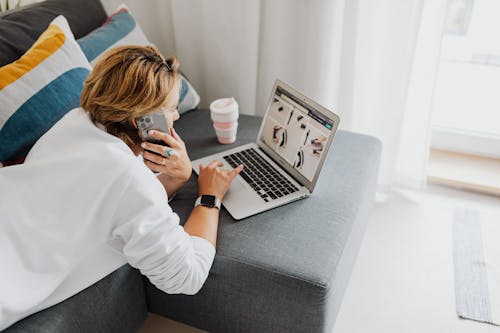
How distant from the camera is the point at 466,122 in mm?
2324

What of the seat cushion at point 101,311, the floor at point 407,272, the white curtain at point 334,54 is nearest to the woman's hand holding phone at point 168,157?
the seat cushion at point 101,311

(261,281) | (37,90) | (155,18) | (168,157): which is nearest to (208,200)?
(168,157)

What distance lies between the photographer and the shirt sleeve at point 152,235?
1.00 metres

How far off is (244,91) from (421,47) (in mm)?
727

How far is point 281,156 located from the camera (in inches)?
59.3

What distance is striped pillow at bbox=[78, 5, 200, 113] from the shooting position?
62.7 inches

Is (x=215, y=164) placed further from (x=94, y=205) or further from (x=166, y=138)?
(x=94, y=205)

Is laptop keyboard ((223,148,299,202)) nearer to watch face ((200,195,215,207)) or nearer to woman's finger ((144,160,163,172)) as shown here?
watch face ((200,195,215,207))

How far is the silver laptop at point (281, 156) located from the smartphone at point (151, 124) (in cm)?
30

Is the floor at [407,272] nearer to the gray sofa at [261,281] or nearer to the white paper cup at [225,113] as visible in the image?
the gray sofa at [261,281]

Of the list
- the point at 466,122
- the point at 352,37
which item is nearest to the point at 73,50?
the point at 352,37

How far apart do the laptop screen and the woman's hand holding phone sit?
326mm

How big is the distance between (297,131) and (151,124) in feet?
1.62

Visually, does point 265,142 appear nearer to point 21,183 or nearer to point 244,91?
point 244,91
